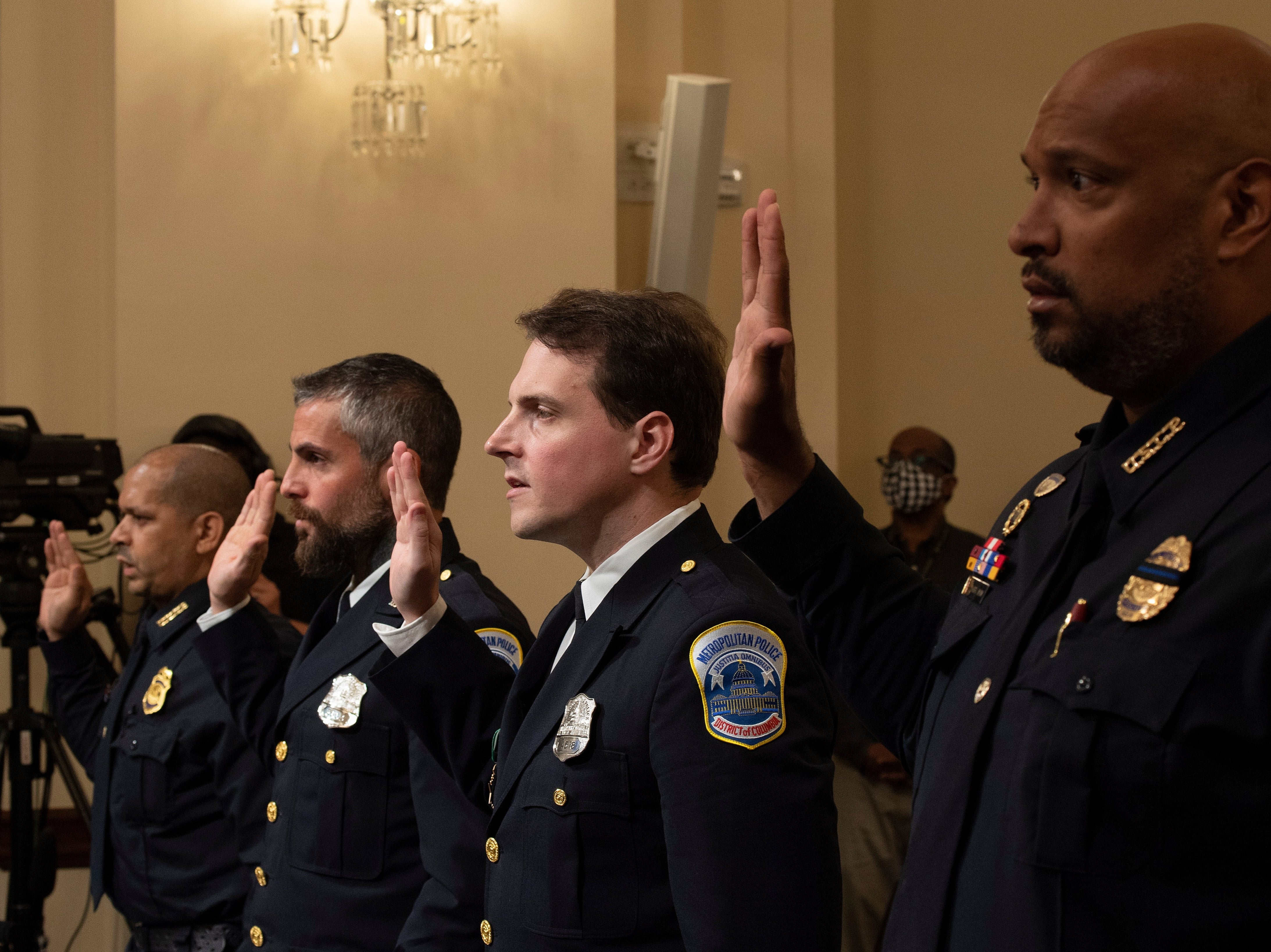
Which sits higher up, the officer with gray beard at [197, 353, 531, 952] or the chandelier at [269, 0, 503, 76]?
the chandelier at [269, 0, 503, 76]

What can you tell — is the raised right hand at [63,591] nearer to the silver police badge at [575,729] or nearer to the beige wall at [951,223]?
the silver police badge at [575,729]

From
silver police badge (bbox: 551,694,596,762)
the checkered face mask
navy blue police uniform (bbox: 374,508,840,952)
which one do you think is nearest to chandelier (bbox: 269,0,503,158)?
the checkered face mask

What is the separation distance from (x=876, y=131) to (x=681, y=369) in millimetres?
3493

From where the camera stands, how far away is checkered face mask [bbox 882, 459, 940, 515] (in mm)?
3984

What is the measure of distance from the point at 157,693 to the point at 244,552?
46 cm

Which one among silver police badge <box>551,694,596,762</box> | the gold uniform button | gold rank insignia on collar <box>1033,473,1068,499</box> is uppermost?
gold rank insignia on collar <box>1033,473,1068,499</box>

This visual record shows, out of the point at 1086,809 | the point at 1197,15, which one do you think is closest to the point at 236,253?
the point at 1086,809

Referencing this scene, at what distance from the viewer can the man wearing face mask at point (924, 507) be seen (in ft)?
12.9

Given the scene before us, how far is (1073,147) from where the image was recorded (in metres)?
1.02

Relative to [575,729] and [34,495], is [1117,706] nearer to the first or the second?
[575,729]

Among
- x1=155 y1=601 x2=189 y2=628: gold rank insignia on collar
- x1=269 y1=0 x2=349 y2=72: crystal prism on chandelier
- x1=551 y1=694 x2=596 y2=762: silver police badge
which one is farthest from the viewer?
x1=269 y1=0 x2=349 y2=72: crystal prism on chandelier

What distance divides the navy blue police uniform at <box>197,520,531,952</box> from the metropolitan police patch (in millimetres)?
452

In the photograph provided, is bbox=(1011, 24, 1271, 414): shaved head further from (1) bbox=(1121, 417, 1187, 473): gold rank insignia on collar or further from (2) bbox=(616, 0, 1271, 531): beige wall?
(2) bbox=(616, 0, 1271, 531): beige wall

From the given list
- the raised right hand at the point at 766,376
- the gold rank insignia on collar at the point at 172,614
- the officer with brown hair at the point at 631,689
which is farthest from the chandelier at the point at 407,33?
the raised right hand at the point at 766,376
